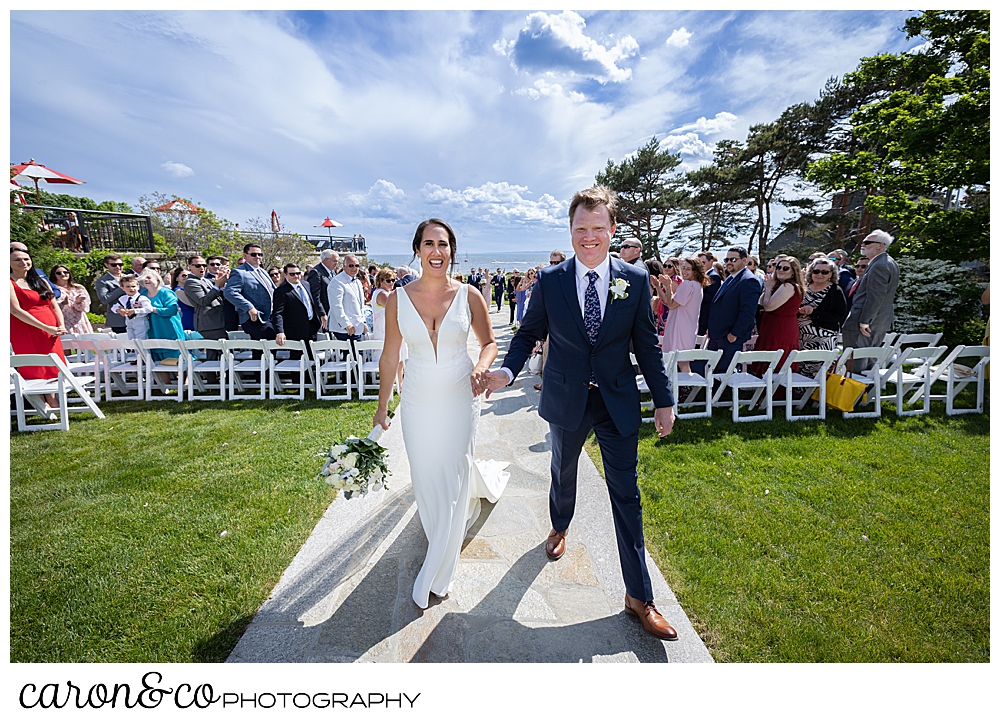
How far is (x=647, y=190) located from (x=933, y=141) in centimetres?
2029

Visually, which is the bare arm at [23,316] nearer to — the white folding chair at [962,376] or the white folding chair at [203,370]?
the white folding chair at [203,370]

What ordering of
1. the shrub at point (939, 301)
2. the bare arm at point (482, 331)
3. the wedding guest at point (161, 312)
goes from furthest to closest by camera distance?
1. the shrub at point (939, 301)
2. the wedding guest at point (161, 312)
3. the bare arm at point (482, 331)

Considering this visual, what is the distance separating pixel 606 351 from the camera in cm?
251

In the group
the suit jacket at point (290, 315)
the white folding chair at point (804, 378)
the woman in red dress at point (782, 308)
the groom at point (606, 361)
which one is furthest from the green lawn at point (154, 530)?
the woman in red dress at point (782, 308)

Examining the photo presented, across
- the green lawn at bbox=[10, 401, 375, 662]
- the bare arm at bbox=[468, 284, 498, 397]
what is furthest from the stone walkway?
the bare arm at bbox=[468, 284, 498, 397]

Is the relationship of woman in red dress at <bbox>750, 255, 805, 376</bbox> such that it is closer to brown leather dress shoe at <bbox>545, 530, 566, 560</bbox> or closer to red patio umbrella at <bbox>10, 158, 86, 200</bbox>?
brown leather dress shoe at <bbox>545, 530, 566, 560</bbox>

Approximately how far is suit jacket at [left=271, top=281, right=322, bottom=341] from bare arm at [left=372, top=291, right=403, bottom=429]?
551cm

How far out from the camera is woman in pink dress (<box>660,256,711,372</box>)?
662cm

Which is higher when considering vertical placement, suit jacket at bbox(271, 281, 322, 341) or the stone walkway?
suit jacket at bbox(271, 281, 322, 341)

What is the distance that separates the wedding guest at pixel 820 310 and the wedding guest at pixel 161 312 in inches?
396

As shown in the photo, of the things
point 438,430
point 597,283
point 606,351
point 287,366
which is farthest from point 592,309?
point 287,366

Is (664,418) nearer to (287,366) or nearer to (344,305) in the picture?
(287,366)

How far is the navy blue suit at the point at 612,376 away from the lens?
96.9 inches
